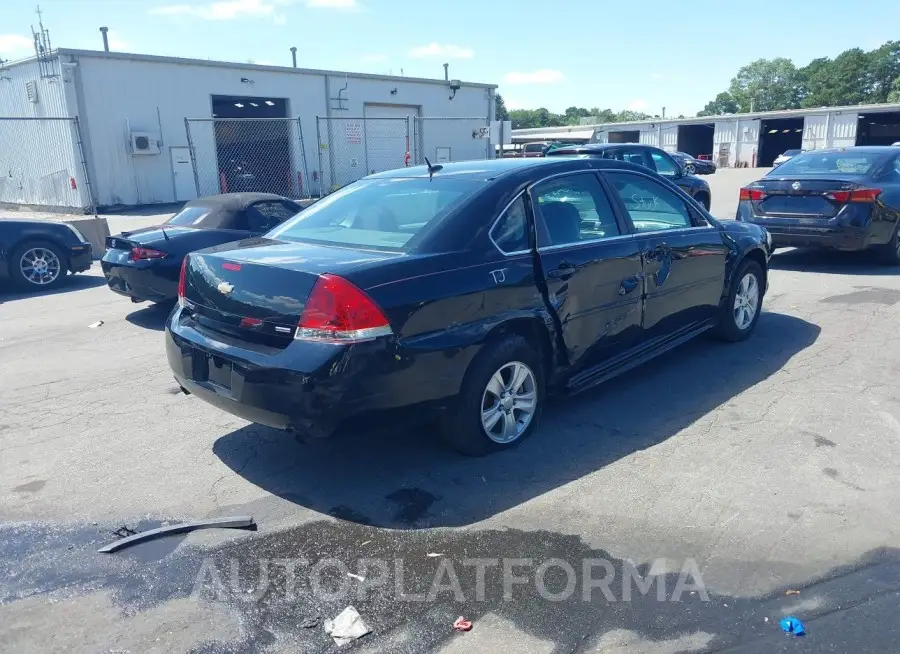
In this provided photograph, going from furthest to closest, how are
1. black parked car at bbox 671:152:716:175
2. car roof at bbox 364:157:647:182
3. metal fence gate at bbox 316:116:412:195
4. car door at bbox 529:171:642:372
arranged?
metal fence gate at bbox 316:116:412:195 → black parked car at bbox 671:152:716:175 → car roof at bbox 364:157:647:182 → car door at bbox 529:171:642:372

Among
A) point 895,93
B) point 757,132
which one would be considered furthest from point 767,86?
point 757,132

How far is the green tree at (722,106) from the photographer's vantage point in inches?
4899

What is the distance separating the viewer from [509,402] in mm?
4430

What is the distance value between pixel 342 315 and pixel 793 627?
2.36 metres

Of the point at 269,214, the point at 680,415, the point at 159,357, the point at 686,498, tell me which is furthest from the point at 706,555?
the point at 269,214

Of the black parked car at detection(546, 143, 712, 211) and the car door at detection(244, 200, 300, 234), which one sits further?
the black parked car at detection(546, 143, 712, 211)

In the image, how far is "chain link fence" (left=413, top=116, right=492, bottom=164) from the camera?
29656 millimetres

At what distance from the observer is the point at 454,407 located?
4.09 metres

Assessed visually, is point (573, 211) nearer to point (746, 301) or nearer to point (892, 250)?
point (746, 301)

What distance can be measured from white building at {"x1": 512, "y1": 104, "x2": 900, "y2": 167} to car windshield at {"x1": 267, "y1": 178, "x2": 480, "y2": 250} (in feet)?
118

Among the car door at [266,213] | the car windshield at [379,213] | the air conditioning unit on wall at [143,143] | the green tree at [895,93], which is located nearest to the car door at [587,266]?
the car windshield at [379,213]

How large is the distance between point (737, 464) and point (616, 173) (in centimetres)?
218

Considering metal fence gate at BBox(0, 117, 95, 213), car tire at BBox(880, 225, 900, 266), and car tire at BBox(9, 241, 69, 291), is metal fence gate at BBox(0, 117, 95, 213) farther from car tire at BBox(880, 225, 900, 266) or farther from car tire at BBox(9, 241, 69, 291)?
car tire at BBox(880, 225, 900, 266)
